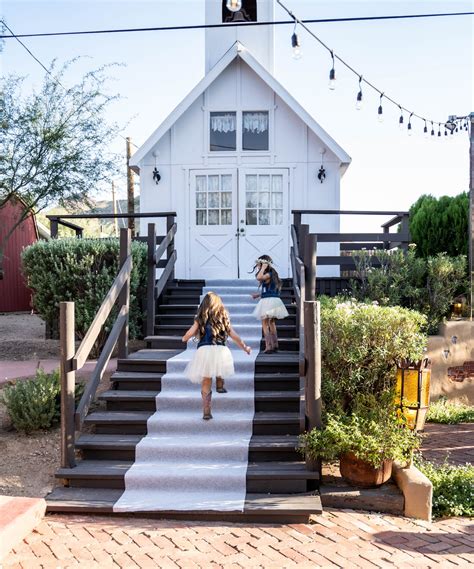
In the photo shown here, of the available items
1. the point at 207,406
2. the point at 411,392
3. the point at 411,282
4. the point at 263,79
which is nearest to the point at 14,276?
the point at 263,79

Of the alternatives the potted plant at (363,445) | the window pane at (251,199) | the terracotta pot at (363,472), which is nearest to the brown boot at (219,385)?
the potted plant at (363,445)

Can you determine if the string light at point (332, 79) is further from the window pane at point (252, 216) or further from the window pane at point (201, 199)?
the window pane at point (201, 199)

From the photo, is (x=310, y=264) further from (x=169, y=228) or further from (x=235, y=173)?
(x=235, y=173)

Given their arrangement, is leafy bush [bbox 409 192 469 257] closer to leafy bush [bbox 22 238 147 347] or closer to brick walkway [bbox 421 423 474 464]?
brick walkway [bbox 421 423 474 464]

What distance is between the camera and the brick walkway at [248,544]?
4613mm

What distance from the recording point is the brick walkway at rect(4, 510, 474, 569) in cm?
461

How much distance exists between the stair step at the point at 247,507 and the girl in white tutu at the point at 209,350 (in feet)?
4.38

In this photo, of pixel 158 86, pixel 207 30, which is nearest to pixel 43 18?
pixel 158 86

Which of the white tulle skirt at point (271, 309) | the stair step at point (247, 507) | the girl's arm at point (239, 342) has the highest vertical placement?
the white tulle skirt at point (271, 309)

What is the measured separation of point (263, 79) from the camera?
12328 millimetres

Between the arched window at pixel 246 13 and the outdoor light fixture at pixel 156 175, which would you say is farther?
the outdoor light fixture at pixel 156 175

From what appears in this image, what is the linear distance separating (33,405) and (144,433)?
134 centimetres

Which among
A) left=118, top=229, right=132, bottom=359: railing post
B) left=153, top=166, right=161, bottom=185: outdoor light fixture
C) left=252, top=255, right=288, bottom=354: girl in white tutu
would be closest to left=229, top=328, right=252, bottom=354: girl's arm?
left=252, top=255, right=288, bottom=354: girl in white tutu

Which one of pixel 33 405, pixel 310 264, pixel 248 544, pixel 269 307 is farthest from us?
pixel 269 307
